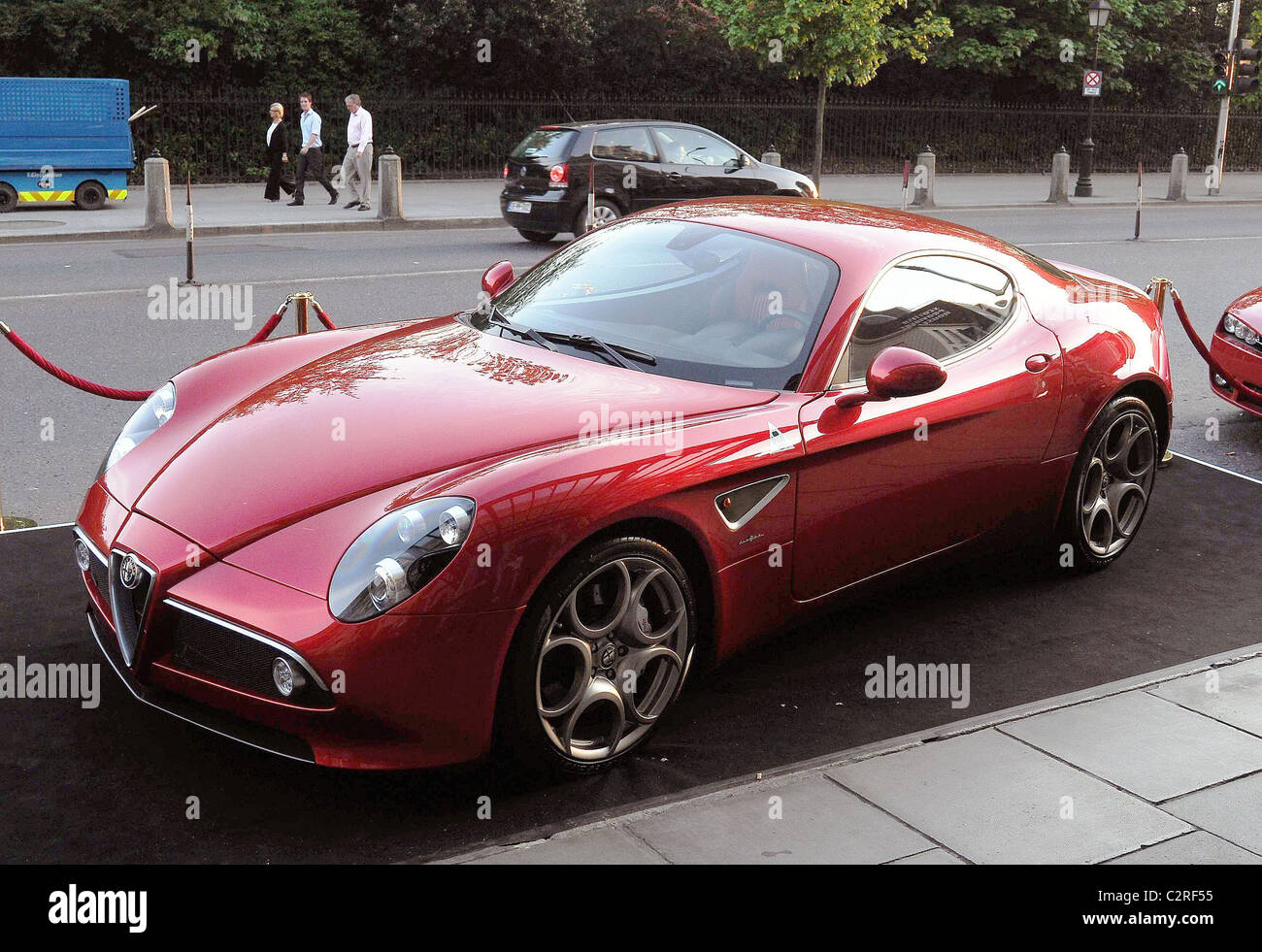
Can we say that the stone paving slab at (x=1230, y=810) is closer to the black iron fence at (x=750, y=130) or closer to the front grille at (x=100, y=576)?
the front grille at (x=100, y=576)

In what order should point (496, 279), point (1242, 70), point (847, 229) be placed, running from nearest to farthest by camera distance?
point (847, 229) → point (496, 279) → point (1242, 70)

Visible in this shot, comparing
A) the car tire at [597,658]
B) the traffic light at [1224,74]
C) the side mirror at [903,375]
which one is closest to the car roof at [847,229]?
the side mirror at [903,375]

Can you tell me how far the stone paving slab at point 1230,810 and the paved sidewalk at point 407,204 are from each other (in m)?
16.3

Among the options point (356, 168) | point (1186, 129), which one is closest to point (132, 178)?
point (356, 168)

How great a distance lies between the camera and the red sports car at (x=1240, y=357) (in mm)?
8156

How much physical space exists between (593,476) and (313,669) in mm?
914

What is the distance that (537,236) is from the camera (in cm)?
1839

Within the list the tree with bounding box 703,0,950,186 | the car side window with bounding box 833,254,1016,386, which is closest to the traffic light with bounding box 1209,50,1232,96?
the tree with bounding box 703,0,950,186

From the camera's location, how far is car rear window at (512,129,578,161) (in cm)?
1714

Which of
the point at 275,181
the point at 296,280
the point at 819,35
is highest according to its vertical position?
the point at 819,35

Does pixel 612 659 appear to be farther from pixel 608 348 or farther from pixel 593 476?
pixel 608 348

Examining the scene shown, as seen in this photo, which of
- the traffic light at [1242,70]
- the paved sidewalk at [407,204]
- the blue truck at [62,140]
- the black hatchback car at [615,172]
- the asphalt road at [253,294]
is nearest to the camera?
the asphalt road at [253,294]

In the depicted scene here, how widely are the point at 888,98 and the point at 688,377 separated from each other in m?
34.9

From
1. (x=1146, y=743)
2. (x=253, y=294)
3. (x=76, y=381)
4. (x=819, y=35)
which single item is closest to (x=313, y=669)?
(x=1146, y=743)
